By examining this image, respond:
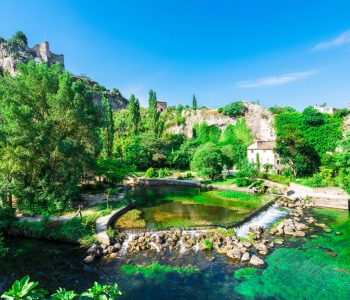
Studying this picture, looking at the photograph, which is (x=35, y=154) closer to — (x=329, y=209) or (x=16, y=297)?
(x=16, y=297)

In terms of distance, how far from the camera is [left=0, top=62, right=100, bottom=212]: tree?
21.7 meters

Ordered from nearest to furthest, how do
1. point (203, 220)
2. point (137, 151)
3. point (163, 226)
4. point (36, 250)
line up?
1. point (36, 250)
2. point (163, 226)
3. point (203, 220)
4. point (137, 151)

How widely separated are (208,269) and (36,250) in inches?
496

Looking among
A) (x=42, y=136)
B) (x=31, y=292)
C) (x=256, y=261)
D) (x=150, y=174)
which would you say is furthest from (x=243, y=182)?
(x=31, y=292)

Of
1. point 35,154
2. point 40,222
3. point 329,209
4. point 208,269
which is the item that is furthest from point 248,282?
point 35,154

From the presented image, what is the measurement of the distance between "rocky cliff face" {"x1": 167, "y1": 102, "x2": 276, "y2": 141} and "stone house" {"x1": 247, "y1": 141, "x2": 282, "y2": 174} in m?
8.94

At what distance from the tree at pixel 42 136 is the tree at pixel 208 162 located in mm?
19921

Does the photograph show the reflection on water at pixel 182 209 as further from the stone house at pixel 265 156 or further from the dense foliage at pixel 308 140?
the dense foliage at pixel 308 140

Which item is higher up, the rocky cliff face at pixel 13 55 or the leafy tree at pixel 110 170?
the rocky cliff face at pixel 13 55

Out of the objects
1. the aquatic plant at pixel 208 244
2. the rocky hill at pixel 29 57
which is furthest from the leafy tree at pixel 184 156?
the rocky hill at pixel 29 57

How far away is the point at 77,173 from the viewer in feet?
85.4

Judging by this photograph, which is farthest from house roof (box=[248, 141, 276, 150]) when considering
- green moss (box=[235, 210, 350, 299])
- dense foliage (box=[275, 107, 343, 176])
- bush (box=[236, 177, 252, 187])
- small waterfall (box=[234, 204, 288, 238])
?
green moss (box=[235, 210, 350, 299])

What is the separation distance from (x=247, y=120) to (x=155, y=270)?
50.6 metres

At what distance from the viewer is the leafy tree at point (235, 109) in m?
59.9
